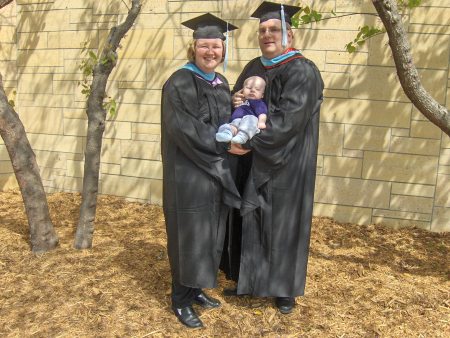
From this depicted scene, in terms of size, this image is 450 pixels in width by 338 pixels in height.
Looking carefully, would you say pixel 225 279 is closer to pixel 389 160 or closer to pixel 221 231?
pixel 221 231

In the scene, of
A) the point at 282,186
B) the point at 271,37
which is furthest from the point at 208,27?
the point at 282,186

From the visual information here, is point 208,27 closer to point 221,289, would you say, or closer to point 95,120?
point 95,120

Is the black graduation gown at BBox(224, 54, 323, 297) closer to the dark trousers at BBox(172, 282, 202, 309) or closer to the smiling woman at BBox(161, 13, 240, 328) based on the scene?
the smiling woman at BBox(161, 13, 240, 328)

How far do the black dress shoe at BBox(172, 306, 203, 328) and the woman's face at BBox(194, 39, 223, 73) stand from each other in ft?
5.30

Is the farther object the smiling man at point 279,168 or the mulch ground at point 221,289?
the mulch ground at point 221,289

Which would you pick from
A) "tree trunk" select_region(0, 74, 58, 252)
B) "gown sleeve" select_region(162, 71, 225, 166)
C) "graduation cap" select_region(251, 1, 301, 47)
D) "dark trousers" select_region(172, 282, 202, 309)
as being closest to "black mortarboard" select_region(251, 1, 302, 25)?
"graduation cap" select_region(251, 1, 301, 47)

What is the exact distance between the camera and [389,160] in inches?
199

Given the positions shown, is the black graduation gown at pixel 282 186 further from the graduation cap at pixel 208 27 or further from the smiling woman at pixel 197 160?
the graduation cap at pixel 208 27

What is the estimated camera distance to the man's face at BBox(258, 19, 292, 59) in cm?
304

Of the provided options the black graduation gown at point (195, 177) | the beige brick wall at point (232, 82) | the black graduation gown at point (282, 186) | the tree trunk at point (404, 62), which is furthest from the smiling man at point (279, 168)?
the beige brick wall at point (232, 82)

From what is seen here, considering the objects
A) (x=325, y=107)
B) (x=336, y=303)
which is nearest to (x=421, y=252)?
(x=336, y=303)

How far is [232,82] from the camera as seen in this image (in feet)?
17.9

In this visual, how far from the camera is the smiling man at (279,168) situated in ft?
9.74

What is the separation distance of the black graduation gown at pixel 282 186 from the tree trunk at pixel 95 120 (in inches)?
56.9
